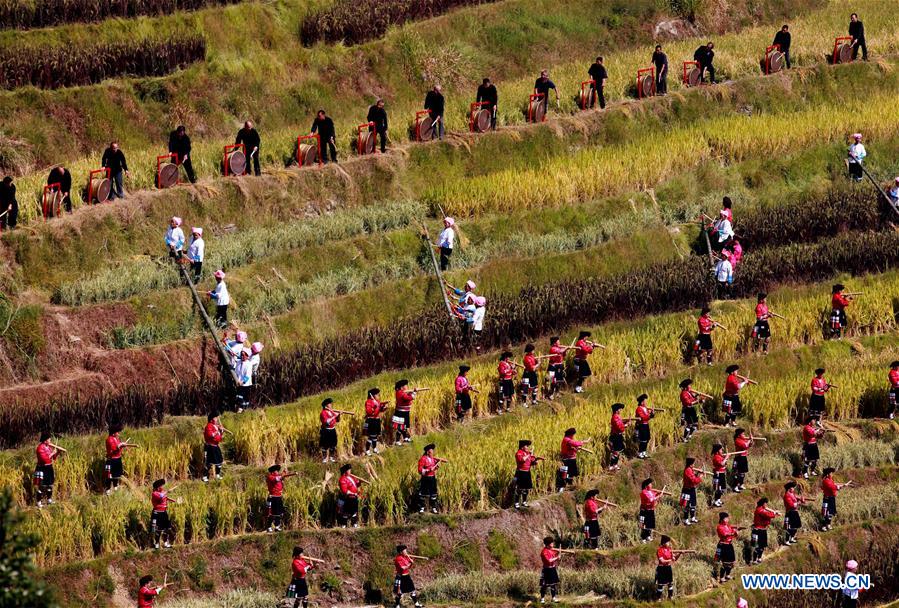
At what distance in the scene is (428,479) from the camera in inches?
1610

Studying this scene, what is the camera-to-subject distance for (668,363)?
156 feet

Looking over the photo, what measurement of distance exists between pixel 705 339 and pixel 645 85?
12470 mm

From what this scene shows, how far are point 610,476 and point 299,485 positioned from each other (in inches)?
242

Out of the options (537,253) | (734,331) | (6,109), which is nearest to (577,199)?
(537,253)

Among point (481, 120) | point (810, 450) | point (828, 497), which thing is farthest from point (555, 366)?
point (481, 120)

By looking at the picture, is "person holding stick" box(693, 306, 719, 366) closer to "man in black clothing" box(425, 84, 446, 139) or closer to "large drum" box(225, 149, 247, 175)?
"man in black clothing" box(425, 84, 446, 139)

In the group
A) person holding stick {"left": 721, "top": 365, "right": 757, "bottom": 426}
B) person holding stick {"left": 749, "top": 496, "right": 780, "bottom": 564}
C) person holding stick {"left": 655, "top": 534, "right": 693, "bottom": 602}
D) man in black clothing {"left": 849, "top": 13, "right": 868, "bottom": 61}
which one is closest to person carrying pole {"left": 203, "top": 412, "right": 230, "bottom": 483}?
person holding stick {"left": 655, "top": 534, "right": 693, "bottom": 602}

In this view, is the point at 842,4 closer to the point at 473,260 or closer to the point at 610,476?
the point at 473,260

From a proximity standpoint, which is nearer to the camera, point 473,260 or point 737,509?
point 737,509

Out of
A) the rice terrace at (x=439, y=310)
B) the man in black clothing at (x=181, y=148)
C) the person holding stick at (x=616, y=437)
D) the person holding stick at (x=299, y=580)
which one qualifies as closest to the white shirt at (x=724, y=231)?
the rice terrace at (x=439, y=310)

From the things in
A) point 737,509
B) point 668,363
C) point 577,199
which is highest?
point 577,199

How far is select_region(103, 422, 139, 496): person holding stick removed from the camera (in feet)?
133

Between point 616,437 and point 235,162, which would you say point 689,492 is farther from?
point 235,162

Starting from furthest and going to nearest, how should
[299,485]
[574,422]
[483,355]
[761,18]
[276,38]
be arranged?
1. [761,18]
2. [276,38]
3. [483,355]
4. [574,422]
5. [299,485]
